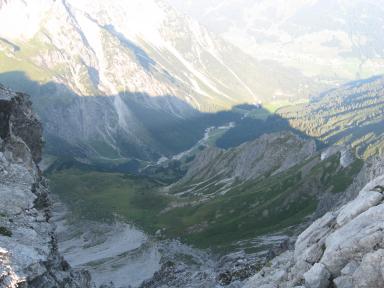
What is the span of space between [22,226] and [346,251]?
31.2 metres

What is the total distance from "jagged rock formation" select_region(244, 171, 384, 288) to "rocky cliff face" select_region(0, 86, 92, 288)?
2106 centimetres

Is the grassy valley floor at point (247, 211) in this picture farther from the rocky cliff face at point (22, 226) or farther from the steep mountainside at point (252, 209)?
the rocky cliff face at point (22, 226)

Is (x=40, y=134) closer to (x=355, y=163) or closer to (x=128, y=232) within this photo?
(x=128, y=232)

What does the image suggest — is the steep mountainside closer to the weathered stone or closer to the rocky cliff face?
the rocky cliff face

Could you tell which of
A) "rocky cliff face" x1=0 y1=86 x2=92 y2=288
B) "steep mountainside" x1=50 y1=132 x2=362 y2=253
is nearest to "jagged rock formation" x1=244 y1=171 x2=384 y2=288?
"rocky cliff face" x1=0 y1=86 x2=92 y2=288

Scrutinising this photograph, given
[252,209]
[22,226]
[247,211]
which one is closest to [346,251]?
[22,226]

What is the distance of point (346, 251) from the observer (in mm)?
34719

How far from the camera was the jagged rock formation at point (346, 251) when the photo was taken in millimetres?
32375

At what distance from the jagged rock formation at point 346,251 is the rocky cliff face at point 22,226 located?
21.1 metres

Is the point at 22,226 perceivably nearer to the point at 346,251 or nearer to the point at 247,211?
the point at 346,251

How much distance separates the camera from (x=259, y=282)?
50.3 meters

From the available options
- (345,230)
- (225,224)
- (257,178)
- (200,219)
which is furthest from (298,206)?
(345,230)

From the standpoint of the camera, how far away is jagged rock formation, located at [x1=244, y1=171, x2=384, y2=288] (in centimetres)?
3238

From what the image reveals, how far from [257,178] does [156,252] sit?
2671 inches
